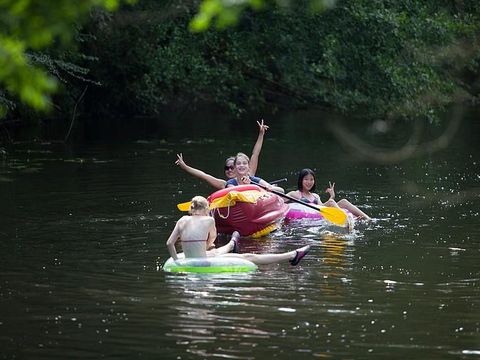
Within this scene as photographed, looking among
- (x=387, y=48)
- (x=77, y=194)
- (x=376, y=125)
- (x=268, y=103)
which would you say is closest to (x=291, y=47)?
(x=387, y=48)

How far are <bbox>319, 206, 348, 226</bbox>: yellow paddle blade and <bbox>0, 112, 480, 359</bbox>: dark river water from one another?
0.73ft

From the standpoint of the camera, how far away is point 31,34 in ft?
18.8

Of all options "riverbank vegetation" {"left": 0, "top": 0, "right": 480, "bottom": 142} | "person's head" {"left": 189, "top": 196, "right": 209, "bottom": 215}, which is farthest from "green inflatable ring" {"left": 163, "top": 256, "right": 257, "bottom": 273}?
"riverbank vegetation" {"left": 0, "top": 0, "right": 480, "bottom": 142}

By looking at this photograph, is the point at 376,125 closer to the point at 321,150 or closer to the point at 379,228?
the point at 321,150

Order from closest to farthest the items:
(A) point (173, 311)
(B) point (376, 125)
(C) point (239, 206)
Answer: (A) point (173, 311), (C) point (239, 206), (B) point (376, 125)

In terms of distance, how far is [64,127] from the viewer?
30.1 m

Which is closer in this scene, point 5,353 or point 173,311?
point 5,353

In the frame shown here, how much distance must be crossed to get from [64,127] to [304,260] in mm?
19220

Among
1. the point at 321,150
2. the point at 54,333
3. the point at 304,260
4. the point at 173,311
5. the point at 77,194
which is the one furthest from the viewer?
the point at 321,150

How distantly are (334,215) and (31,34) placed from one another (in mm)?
8969

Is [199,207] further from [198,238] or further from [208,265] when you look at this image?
[208,265]

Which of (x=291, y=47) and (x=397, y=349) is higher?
(x=291, y=47)

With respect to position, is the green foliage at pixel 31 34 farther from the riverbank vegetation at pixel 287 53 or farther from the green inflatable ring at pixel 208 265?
the riverbank vegetation at pixel 287 53

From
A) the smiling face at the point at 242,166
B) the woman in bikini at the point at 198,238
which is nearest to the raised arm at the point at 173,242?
the woman in bikini at the point at 198,238
